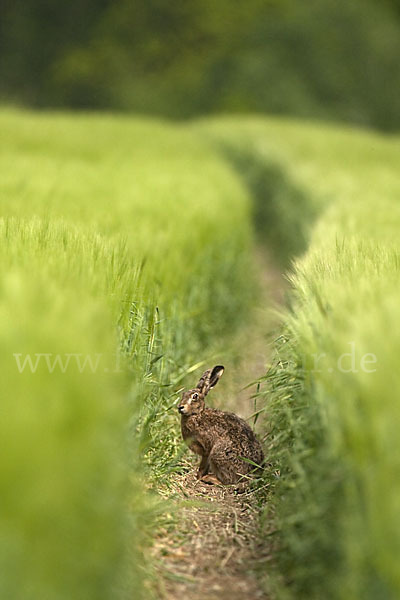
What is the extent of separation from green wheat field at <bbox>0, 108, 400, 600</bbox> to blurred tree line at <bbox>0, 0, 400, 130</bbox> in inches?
1021

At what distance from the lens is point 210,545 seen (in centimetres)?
224

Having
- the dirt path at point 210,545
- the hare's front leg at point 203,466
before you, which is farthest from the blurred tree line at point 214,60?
the dirt path at point 210,545

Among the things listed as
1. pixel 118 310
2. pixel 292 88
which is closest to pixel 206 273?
pixel 118 310

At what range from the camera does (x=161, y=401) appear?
9.42ft

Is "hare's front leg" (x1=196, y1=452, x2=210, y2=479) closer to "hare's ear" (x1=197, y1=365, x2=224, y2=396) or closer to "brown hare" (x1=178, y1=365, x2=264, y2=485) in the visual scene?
"brown hare" (x1=178, y1=365, x2=264, y2=485)

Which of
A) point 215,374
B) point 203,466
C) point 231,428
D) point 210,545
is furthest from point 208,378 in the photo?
point 210,545

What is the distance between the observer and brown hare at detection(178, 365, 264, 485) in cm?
273

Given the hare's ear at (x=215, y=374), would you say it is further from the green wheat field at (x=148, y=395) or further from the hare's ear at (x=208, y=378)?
the green wheat field at (x=148, y=395)

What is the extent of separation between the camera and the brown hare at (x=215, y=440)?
8.95 feet

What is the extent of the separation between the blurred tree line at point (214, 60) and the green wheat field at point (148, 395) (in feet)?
85.1

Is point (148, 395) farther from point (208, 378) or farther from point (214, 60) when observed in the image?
point (214, 60)

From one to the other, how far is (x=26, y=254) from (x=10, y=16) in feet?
112

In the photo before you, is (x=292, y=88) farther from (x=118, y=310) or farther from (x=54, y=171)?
(x=118, y=310)

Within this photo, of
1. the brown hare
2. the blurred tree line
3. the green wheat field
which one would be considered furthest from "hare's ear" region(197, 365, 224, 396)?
the blurred tree line
